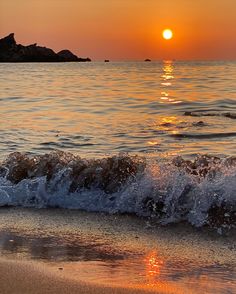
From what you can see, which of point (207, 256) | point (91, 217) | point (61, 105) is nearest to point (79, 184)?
point (91, 217)

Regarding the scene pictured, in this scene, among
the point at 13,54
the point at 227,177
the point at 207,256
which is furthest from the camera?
the point at 13,54

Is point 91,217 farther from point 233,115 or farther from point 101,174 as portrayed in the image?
point 233,115

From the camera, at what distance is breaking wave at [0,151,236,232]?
6.55m

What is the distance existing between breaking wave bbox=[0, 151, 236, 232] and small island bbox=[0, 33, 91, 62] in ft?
473

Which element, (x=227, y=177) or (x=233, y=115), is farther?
(x=233, y=115)

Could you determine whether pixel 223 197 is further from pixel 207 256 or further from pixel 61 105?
pixel 61 105

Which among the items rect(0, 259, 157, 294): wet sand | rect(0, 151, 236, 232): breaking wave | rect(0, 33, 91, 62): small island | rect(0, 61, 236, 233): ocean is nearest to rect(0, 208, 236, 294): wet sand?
rect(0, 259, 157, 294): wet sand

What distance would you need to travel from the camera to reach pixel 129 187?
286 inches

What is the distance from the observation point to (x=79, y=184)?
771 cm

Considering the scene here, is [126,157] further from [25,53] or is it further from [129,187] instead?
[25,53]

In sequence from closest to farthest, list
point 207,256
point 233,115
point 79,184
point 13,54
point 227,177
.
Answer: point 207,256
point 227,177
point 79,184
point 233,115
point 13,54

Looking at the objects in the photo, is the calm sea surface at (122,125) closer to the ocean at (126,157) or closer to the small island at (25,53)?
the ocean at (126,157)

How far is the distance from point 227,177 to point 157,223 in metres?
1.17

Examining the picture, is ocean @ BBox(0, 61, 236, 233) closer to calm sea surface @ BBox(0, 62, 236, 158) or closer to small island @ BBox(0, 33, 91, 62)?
calm sea surface @ BBox(0, 62, 236, 158)
